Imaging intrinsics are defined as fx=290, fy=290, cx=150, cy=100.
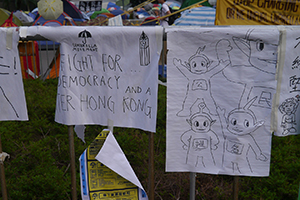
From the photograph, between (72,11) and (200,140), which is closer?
(200,140)

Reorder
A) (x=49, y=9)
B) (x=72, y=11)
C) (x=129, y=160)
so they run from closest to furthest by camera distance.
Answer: (x=49, y=9), (x=129, y=160), (x=72, y=11)

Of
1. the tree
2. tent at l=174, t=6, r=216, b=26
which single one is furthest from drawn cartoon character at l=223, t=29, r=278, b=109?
the tree

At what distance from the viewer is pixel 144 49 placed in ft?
6.03

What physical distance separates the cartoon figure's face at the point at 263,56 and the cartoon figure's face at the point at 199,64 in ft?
→ 0.89

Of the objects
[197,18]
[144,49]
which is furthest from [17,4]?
[144,49]

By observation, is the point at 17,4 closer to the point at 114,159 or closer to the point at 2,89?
the point at 2,89

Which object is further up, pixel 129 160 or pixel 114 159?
pixel 114 159

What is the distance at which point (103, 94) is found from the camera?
1.94 m

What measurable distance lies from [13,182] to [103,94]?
1.71 metres

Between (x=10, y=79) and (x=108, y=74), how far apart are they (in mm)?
687

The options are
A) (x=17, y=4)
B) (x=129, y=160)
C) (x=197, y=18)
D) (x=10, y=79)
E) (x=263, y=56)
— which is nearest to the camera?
(x=263, y=56)

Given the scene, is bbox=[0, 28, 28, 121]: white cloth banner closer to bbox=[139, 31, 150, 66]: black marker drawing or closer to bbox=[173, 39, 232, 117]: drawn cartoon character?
bbox=[139, 31, 150, 66]: black marker drawing

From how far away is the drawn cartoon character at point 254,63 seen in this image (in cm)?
174

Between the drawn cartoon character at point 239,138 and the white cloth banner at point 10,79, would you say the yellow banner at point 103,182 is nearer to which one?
the white cloth banner at point 10,79
